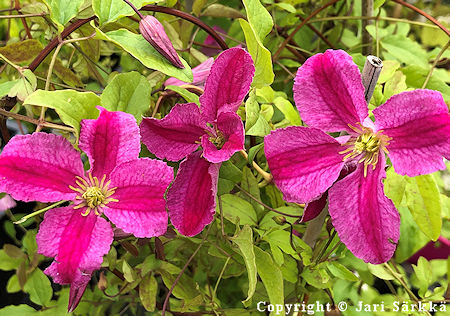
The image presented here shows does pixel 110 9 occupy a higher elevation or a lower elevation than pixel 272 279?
higher

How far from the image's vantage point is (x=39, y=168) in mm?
352

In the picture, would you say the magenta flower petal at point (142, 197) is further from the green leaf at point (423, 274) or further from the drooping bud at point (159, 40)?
the green leaf at point (423, 274)

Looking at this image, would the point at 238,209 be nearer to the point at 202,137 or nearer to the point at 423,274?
the point at 202,137

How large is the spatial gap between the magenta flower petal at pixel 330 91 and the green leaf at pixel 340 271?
0.20 meters

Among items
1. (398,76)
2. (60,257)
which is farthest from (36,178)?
(398,76)

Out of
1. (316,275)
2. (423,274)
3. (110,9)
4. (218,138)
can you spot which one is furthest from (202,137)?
(423,274)

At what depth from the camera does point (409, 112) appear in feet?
1.13

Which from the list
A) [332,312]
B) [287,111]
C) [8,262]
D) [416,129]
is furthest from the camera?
[8,262]

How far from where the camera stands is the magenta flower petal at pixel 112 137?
0.35m

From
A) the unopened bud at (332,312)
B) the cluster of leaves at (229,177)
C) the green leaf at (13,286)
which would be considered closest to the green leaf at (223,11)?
the cluster of leaves at (229,177)

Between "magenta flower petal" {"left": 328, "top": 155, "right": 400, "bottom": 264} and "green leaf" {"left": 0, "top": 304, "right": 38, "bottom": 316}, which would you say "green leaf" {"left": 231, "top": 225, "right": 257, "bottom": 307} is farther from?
"green leaf" {"left": 0, "top": 304, "right": 38, "bottom": 316}

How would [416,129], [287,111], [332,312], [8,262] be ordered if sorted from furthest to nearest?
[8,262] → [332,312] → [287,111] → [416,129]

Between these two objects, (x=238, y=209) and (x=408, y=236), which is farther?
(x=408, y=236)

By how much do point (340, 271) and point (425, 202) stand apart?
0.40 feet
